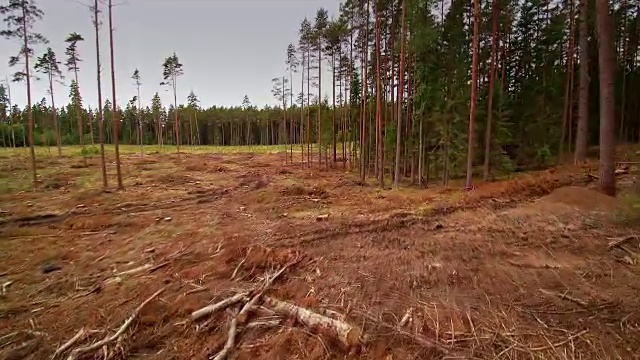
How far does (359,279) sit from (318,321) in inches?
61.1

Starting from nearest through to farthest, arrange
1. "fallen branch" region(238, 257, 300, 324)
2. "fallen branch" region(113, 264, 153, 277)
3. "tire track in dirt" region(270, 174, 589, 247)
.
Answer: "fallen branch" region(238, 257, 300, 324), "fallen branch" region(113, 264, 153, 277), "tire track in dirt" region(270, 174, 589, 247)

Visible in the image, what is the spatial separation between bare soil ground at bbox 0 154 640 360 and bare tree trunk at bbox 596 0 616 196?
86 cm

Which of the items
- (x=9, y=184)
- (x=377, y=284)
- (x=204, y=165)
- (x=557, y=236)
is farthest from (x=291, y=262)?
(x=204, y=165)

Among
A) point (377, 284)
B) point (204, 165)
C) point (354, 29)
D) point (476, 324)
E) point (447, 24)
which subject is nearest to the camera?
point (476, 324)

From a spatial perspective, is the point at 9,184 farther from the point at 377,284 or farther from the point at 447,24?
the point at 447,24

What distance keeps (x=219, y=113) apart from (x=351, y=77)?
5996cm

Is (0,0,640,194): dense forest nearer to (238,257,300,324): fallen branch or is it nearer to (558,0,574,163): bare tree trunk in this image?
(558,0,574,163): bare tree trunk

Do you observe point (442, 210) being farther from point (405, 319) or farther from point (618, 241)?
point (405, 319)

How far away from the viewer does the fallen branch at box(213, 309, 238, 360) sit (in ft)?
13.9

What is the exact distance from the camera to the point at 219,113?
80625 millimetres

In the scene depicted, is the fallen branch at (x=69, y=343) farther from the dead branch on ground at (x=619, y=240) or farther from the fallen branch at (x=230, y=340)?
the dead branch on ground at (x=619, y=240)

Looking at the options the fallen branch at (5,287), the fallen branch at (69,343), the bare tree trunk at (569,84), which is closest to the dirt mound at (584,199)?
the fallen branch at (69,343)

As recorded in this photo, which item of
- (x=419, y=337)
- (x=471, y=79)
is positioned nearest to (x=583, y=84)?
(x=471, y=79)

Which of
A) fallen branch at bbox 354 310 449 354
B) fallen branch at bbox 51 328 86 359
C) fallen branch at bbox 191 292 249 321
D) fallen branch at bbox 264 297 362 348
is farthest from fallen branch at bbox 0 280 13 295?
fallen branch at bbox 354 310 449 354
